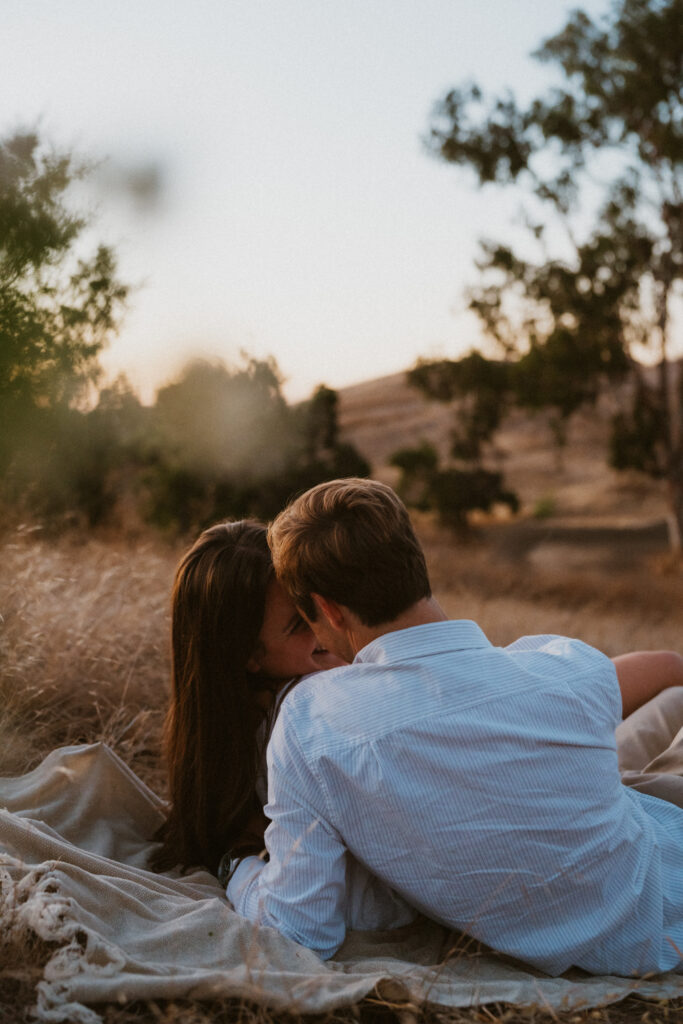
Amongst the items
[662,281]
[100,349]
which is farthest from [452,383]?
[100,349]

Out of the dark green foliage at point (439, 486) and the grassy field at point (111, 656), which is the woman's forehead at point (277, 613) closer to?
the grassy field at point (111, 656)

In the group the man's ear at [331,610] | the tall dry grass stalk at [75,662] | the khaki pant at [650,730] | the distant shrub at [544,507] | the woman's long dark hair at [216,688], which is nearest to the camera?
the man's ear at [331,610]

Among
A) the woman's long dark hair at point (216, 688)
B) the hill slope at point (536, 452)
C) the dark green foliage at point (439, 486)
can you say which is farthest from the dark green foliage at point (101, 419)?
the hill slope at point (536, 452)

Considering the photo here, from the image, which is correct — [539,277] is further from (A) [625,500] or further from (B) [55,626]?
(B) [55,626]

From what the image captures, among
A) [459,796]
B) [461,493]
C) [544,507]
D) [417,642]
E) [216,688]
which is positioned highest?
[417,642]

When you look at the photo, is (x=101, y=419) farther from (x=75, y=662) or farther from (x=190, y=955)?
(x=190, y=955)

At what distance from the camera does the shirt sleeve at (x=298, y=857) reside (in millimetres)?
1817

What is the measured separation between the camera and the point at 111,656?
4.28m

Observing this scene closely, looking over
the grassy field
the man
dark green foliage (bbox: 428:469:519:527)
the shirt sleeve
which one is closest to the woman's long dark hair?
the man

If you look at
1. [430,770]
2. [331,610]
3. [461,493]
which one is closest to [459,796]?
[430,770]

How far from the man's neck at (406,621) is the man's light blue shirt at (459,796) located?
0.12ft

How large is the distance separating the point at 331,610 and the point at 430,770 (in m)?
0.40

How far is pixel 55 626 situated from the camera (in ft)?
13.8

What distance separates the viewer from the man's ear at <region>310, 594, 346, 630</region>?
1926 mm
